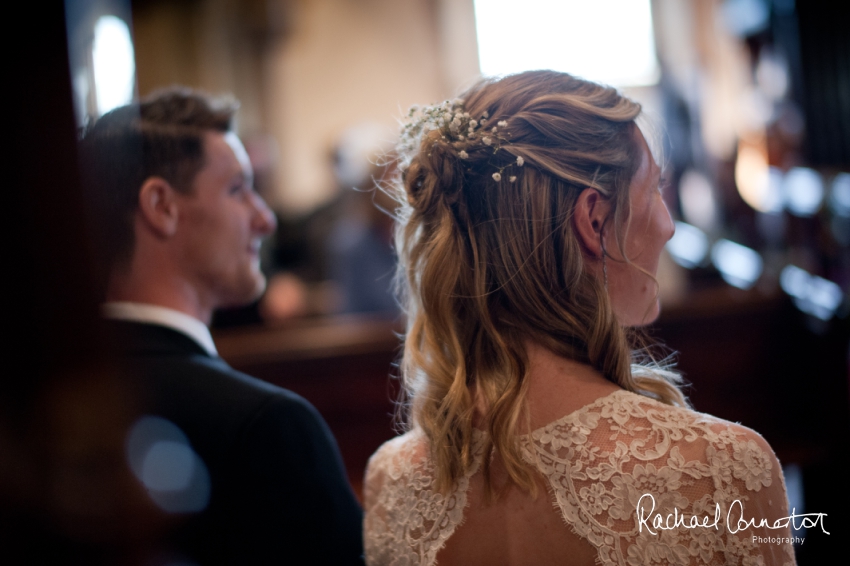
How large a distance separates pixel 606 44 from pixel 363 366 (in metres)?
5.51

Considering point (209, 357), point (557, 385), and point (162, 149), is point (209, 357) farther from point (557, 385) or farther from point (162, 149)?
point (557, 385)

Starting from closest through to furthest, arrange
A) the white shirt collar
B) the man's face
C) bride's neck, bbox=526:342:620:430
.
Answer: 1. bride's neck, bbox=526:342:620:430
2. the white shirt collar
3. the man's face

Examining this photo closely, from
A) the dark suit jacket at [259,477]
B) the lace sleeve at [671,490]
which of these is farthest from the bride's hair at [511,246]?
the dark suit jacket at [259,477]

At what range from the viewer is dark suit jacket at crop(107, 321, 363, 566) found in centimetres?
122

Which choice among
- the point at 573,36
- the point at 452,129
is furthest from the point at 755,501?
the point at 573,36

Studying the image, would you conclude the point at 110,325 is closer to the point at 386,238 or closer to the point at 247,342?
the point at 247,342

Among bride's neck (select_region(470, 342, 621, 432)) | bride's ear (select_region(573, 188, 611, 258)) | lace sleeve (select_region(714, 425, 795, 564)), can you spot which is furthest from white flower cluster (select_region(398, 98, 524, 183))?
lace sleeve (select_region(714, 425, 795, 564))

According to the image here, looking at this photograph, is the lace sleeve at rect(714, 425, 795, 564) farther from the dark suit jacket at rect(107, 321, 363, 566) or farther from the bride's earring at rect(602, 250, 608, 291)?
the dark suit jacket at rect(107, 321, 363, 566)

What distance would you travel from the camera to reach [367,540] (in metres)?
1.22

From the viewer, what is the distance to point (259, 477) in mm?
1221

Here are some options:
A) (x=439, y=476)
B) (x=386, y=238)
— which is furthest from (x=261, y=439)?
(x=386, y=238)

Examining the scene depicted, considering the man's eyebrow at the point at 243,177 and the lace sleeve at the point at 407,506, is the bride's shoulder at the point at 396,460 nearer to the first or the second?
the lace sleeve at the point at 407,506

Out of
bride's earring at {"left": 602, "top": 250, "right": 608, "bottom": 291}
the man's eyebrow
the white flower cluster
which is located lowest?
bride's earring at {"left": 602, "top": 250, "right": 608, "bottom": 291}

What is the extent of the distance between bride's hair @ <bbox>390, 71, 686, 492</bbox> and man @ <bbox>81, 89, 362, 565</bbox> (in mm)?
273
